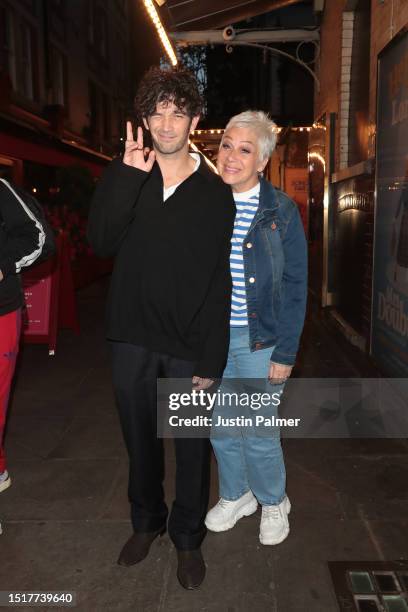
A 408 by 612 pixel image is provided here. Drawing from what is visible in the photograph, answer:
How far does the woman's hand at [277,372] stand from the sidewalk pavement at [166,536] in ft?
2.97

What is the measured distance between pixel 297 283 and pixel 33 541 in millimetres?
1963

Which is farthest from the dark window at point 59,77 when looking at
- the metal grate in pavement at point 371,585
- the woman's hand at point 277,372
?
the metal grate in pavement at point 371,585

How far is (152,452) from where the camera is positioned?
271 centimetres

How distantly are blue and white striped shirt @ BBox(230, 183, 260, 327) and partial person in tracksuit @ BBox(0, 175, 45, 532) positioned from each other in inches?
44.5

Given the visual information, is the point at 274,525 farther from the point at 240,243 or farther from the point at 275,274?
the point at 240,243

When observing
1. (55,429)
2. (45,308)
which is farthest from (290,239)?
(45,308)

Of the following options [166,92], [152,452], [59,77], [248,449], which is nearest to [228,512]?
[248,449]

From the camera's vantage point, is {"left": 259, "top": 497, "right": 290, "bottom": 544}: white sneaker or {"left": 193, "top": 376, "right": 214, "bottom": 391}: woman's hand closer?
{"left": 193, "top": 376, "right": 214, "bottom": 391}: woman's hand

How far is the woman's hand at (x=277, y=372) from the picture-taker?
2.77m

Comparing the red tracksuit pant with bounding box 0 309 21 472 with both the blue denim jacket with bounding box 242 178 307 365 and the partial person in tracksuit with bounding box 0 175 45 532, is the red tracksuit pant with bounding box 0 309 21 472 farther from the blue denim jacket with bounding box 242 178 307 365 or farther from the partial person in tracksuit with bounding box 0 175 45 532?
the blue denim jacket with bounding box 242 178 307 365

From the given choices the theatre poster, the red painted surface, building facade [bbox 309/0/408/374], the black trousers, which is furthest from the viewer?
the red painted surface

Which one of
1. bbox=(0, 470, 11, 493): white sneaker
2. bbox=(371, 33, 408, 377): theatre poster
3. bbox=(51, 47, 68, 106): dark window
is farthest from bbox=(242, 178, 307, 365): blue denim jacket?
bbox=(51, 47, 68, 106): dark window

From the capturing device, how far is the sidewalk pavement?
102 inches

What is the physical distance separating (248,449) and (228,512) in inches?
18.5
